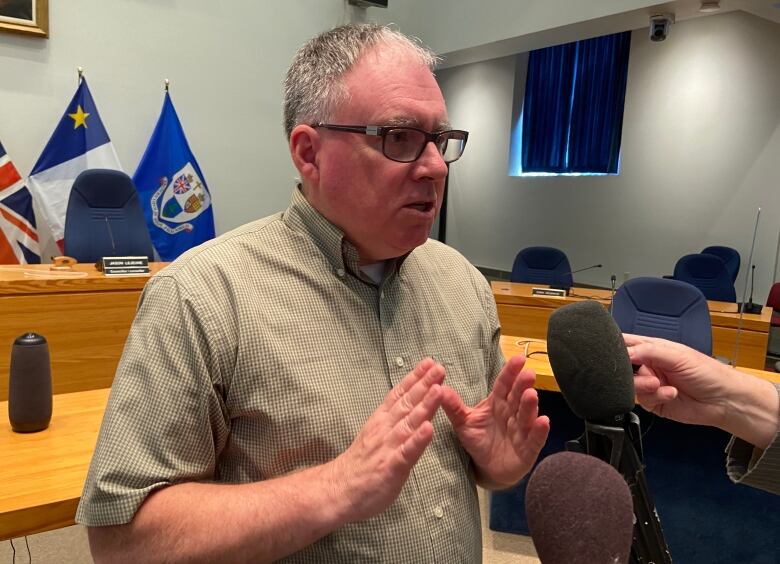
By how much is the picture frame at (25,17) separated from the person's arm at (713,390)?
5027mm

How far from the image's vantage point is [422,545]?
3.44ft

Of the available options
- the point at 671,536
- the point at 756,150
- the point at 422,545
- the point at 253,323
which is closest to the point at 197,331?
the point at 253,323

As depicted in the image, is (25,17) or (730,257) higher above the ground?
(25,17)

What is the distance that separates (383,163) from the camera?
3.63 feet

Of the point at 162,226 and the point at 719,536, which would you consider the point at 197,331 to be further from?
the point at 162,226

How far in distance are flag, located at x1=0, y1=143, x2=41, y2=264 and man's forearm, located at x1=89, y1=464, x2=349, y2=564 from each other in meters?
4.35

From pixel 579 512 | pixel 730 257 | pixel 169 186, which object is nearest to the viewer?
pixel 579 512

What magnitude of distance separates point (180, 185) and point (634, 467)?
5019mm

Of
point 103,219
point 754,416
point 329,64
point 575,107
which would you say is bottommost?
point 754,416

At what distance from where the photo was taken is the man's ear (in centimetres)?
115

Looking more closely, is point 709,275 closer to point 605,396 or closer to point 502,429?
point 502,429

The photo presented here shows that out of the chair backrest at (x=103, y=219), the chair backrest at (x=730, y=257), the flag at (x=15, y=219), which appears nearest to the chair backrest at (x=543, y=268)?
the chair backrest at (x=730, y=257)

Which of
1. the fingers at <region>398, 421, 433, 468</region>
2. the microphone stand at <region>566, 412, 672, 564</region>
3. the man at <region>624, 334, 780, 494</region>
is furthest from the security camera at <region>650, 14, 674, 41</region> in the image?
the fingers at <region>398, 421, 433, 468</region>

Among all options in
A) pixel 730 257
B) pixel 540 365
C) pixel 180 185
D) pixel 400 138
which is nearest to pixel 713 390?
pixel 400 138
